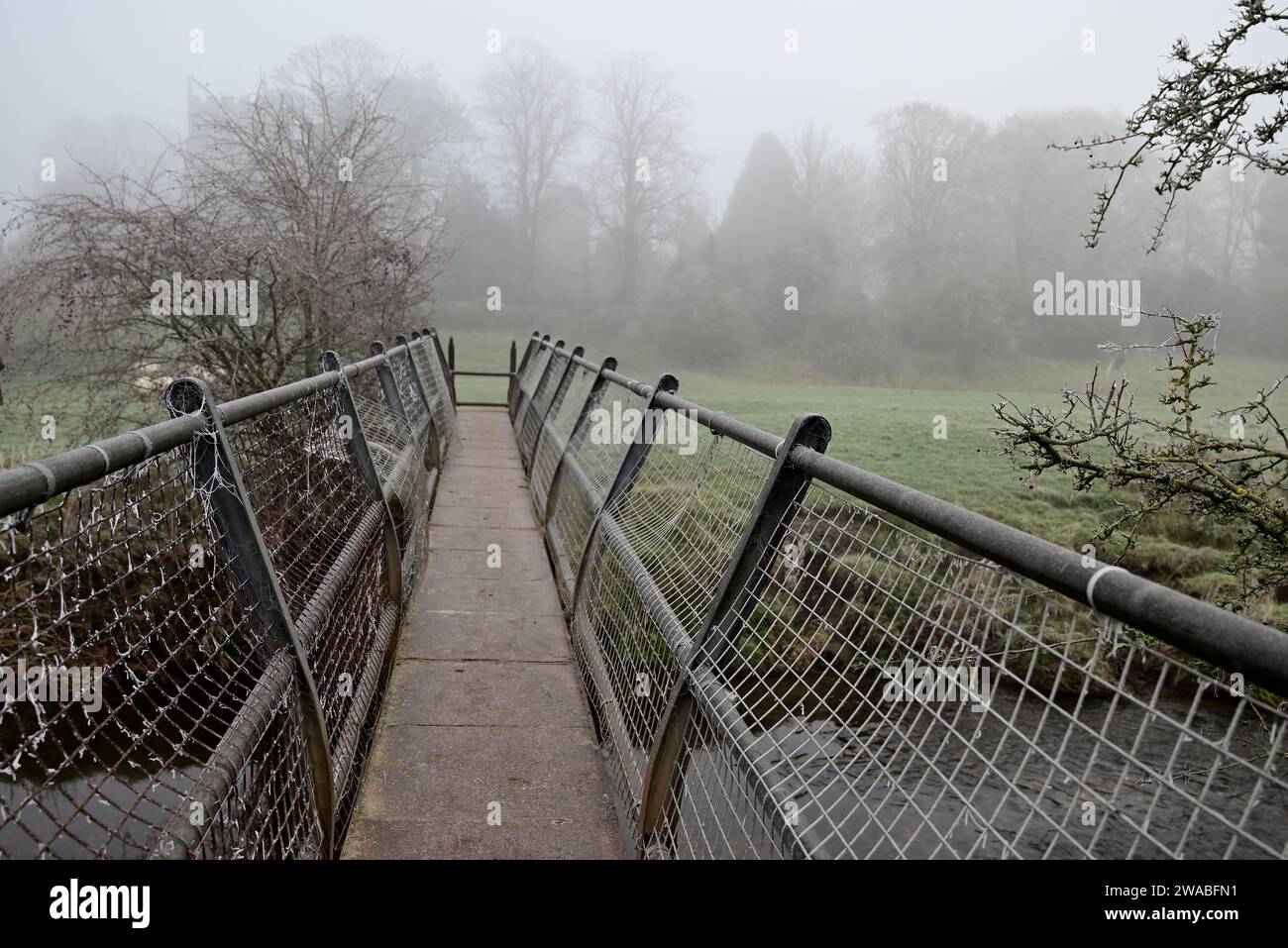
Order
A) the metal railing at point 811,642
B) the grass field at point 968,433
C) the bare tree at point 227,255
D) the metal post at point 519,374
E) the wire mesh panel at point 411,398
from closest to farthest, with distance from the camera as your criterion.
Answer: the metal railing at point 811,642 < the wire mesh panel at point 411,398 < the bare tree at point 227,255 < the grass field at point 968,433 < the metal post at point 519,374

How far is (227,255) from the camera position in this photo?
24.4ft

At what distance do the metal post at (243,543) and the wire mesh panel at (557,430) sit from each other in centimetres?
357

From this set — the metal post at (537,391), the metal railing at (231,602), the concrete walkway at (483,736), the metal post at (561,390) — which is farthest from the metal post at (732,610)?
the metal post at (537,391)

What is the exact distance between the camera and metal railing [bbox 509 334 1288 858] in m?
1.06

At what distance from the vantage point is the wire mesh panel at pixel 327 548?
242 cm

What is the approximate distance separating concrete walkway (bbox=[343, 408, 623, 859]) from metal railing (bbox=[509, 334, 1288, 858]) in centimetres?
14

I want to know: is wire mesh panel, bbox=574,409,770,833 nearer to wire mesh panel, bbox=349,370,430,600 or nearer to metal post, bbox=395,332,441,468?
wire mesh panel, bbox=349,370,430,600

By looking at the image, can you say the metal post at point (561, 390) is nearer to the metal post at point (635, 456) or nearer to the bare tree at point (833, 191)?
the metal post at point (635, 456)

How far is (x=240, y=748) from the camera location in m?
1.72

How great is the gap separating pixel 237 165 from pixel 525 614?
24.0 ft
